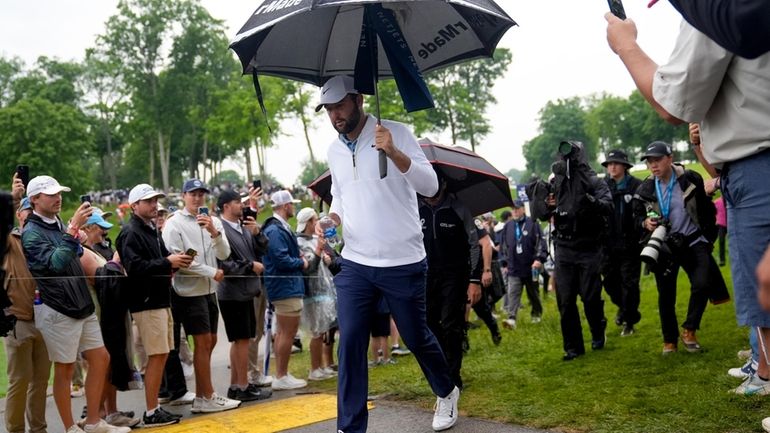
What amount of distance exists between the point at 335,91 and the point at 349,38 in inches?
28.8

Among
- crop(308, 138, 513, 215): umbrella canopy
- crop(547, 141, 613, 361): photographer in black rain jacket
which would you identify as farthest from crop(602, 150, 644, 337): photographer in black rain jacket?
crop(308, 138, 513, 215): umbrella canopy

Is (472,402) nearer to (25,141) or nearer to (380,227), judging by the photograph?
(380,227)

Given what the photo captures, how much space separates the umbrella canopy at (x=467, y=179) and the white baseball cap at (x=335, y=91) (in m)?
1.83

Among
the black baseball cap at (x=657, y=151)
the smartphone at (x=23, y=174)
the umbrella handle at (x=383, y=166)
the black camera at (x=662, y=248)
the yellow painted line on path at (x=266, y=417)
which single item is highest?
the smartphone at (x=23, y=174)

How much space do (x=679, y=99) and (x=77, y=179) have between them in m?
57.7

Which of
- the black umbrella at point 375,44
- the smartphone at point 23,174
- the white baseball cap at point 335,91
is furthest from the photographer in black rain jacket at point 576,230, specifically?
the smartphone at point 23,174

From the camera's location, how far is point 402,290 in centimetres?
495

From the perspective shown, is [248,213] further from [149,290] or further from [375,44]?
[375,44]

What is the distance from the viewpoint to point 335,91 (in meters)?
5.07

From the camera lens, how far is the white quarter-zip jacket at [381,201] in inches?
193

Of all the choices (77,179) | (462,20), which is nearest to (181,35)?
(77,179)

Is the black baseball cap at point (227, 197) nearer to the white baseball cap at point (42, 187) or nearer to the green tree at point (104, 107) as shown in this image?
the white baseball cap at point (42, 187)

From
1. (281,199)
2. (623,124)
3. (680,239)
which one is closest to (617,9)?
(680,239)

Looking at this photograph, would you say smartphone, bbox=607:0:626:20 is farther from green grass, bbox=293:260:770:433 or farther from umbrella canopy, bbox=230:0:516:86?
green grass, bbox=293:260:770:433
